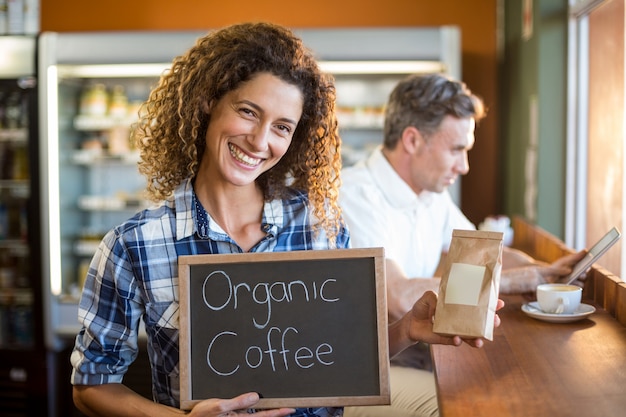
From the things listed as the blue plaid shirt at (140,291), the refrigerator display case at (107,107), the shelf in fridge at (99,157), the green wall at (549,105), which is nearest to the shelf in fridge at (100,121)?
the refrigerator display case at (107,107)

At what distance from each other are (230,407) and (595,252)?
1.23 m

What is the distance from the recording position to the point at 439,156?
2.92 m

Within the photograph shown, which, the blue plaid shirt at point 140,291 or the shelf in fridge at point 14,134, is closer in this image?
the blue plaid shirt at point 140,291

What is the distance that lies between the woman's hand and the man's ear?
1.60 metres

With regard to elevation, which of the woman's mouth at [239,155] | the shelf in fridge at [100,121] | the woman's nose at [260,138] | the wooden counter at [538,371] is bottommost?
the wooden counter at [538,371]

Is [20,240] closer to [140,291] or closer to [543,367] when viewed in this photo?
[140,291]

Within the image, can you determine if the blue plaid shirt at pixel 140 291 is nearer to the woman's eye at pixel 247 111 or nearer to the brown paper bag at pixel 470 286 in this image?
the woman's eye at pixel 247 111

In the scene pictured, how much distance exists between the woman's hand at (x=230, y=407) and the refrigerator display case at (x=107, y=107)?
9.14 ft

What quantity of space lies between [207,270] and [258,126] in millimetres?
323

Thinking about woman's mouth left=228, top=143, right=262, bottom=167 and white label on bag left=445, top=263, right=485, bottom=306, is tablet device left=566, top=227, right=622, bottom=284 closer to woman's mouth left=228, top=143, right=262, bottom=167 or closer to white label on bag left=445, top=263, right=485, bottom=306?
white label on bag left=445, top=263, right=485, bottom=306

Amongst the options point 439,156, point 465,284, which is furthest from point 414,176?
point 465,284

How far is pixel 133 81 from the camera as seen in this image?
187 inches

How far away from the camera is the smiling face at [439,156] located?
9.58 ft

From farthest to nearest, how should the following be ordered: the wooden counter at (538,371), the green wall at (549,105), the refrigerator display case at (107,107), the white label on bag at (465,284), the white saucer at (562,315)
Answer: the refrigerator display case at (107,107) < the green wall at (549,105) < the white saucer at (562,315) < the white label on bag at (465,284) < the wooden counter at (538,371)
